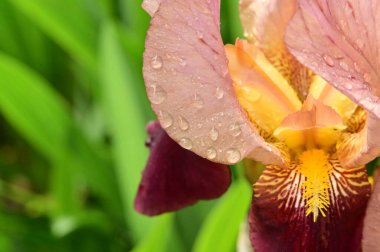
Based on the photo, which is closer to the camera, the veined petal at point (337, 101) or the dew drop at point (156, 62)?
the dew drop at point (156, 62)

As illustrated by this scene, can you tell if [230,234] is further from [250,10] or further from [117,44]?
[117,44]

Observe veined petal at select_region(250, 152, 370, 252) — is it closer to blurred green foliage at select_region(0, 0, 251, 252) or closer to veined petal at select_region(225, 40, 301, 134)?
veined petal at select_region(225, 40, 301, 134)

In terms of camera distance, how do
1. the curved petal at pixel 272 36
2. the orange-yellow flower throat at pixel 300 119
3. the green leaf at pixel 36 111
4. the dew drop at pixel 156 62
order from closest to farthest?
the dew drop at pixel 156 62
the orange-yellow flower throat at pixel 300 119
the curved petal at pixel 272 36
the green leaf at pixel 36 111

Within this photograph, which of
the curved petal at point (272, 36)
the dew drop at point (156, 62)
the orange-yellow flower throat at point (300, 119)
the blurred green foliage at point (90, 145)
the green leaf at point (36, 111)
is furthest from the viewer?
the green leaf at point (36, 111)

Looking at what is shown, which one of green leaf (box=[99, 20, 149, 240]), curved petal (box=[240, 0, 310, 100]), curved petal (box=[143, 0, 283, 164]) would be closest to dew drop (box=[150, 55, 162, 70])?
curved petal (box=[143, 0, 283, 164])

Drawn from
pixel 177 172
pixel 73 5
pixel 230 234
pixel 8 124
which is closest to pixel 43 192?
pixel 8 124

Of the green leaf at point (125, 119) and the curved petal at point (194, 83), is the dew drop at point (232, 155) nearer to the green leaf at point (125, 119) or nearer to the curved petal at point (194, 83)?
the curved petal at point (194, 83)

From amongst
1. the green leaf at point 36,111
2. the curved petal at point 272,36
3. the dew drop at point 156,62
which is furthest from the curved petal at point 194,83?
the green leaf at point 36,111

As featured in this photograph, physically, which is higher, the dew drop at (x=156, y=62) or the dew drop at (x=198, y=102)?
the dew drop at (x=156, y=62)
